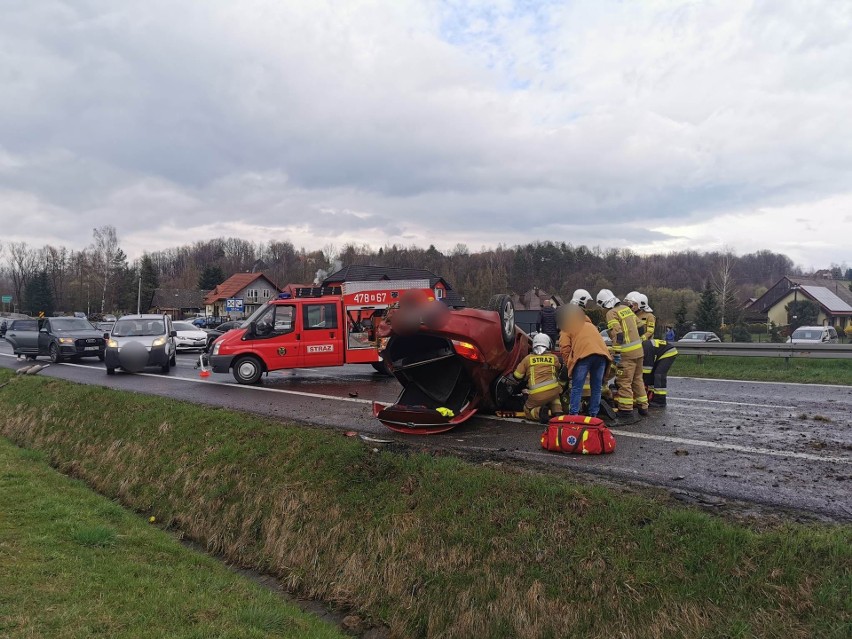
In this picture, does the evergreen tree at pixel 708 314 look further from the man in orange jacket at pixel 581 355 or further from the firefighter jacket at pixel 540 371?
the man in orange jacket at pixel 581 355

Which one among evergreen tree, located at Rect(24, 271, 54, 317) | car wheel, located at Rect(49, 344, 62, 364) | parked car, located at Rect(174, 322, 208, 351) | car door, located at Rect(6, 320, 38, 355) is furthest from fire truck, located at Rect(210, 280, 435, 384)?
evergreen tree, located at Rect(24, 271, 54, 317)

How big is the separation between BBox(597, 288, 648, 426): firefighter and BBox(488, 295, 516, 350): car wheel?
4.90 ft

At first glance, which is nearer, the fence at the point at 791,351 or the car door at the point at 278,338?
the car door at the point at 278,338

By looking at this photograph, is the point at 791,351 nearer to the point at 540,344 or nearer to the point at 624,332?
the point at 624,332

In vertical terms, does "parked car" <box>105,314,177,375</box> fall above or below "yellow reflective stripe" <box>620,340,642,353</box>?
below

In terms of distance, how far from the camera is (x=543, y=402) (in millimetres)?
8070

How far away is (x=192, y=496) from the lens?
762 cm

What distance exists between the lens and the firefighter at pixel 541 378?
306 inches

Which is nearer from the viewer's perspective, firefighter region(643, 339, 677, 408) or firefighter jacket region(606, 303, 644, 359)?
firefighter jacket region(606, 303, 644, 359)

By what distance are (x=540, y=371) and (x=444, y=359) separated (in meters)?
1.32

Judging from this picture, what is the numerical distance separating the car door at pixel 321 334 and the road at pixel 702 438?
135cm

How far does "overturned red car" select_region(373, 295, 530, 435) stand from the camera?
7.16 metres

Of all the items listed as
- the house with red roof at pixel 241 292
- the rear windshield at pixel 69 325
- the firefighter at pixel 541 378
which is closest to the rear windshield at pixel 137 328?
the rear windshield at pixel 69 325

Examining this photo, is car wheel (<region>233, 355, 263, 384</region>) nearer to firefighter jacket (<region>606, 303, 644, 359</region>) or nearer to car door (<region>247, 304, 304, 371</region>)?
car door (<region>247, 304, 304, 371</region>)
